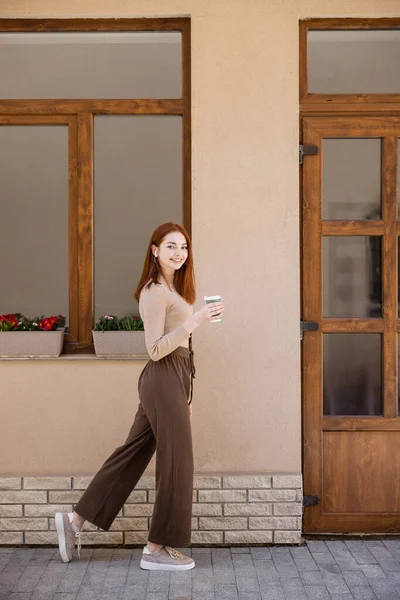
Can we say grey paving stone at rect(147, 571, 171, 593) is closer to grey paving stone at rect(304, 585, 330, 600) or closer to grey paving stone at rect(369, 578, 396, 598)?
grey paving stone at rect(304, 585, 330, 600)

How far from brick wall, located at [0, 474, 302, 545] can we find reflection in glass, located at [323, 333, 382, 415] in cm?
56

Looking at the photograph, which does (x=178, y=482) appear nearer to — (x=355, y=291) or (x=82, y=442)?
(x=82, y=442)

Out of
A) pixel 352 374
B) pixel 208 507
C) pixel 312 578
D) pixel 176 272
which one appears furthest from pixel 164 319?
Answer: pixel 312 578

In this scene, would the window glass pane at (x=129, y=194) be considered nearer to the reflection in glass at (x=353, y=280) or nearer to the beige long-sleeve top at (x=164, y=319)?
the beige long-sleeve top at (x=164, y=319)

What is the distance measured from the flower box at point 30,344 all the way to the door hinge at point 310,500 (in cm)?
179

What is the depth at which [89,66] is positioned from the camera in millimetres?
4961

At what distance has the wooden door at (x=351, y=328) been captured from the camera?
192 inches

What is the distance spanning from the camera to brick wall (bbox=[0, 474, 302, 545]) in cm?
474

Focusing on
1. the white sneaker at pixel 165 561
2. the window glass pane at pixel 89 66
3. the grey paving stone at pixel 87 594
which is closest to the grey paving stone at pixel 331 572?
the white sneaker at pixel 165 561

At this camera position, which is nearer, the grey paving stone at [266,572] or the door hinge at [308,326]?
the grey paving stone at [266,572]

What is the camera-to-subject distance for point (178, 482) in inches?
169

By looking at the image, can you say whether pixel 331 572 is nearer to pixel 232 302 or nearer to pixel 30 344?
pixel 232 302

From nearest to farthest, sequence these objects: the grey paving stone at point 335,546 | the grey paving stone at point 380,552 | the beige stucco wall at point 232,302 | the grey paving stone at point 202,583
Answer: the grey paving stone at point 202,583 → the grey paving stone at point 380,552 → the grey paving stone at point 335,546 → the beige stucco wall at point 232,302

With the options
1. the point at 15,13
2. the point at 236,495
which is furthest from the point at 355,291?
the point at 15,13
